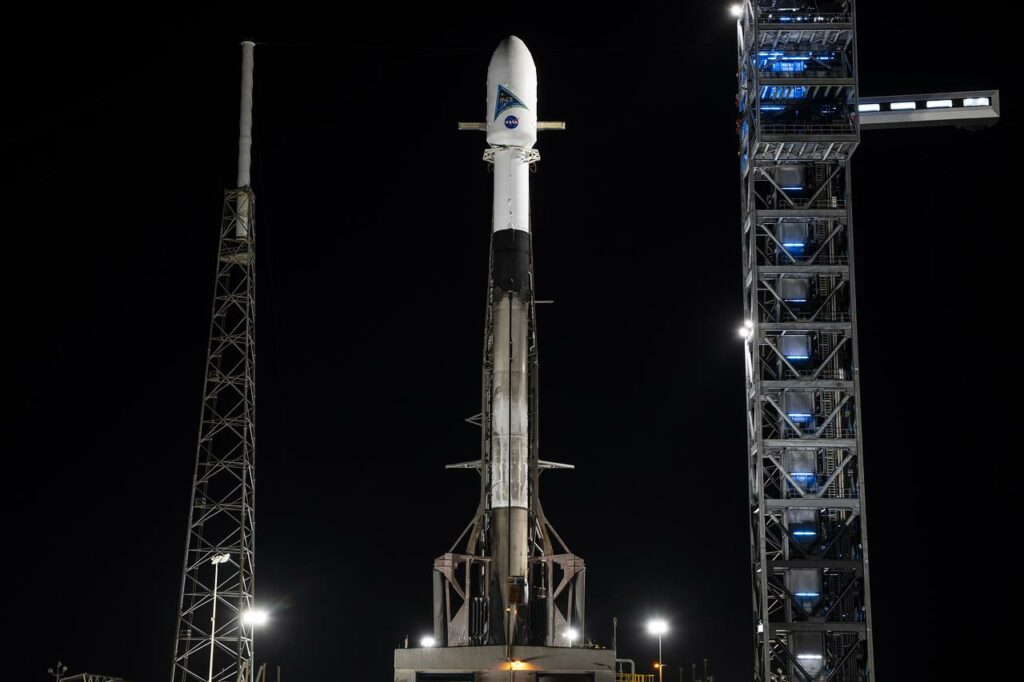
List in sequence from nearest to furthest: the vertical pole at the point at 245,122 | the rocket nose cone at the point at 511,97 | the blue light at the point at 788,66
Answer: the rocket nose cone at the point at 511,97 < the vertical pole at the point at 245,122 < the blue light at the point at 788,66

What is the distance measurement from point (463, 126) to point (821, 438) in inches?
637

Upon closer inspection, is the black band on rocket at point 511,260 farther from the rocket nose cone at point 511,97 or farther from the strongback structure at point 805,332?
the strongback structure at point 805,332

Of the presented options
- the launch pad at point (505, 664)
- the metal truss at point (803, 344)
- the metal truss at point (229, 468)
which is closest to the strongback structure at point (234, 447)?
the metal truss at point (229, 468)

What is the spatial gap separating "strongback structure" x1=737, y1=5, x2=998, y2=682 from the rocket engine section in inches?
279

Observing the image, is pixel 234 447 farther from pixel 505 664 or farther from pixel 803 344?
pixel 803 344

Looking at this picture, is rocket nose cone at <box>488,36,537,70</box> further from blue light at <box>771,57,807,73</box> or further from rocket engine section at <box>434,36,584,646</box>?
blue light at <box>771,57,807,73</box>

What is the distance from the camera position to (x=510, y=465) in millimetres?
43906

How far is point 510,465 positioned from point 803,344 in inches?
467

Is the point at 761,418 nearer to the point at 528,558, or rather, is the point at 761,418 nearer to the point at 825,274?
the point at 825,274

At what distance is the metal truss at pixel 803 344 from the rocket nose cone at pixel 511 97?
7.70 m

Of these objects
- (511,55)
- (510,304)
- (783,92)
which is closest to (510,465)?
(510,304)

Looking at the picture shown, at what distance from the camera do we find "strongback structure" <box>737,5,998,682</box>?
150 feet

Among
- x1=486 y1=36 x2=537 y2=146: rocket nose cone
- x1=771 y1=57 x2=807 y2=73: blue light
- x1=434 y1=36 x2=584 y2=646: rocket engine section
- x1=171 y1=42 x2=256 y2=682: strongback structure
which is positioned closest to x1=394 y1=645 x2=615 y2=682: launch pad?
x1=434 y1=36 x2=584 y2=646: rocket engine section

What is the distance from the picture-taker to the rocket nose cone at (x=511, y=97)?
47.1 meters
